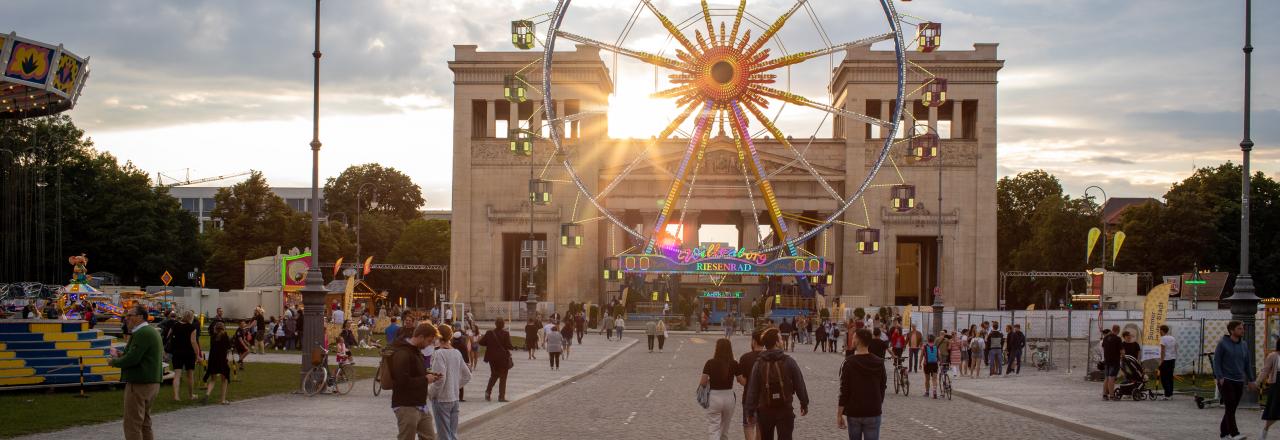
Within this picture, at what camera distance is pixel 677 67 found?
61562mm

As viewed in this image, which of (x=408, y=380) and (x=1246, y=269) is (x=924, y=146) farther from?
(x=408, y=380)

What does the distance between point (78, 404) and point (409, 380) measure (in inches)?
448

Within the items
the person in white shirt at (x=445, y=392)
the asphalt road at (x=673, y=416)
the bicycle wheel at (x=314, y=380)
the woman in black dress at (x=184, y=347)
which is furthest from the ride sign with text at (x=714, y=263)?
the person in white shirt at (x=445, y=392)

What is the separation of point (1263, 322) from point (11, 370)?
1104 inches

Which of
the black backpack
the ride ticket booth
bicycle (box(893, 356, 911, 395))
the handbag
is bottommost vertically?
the ride ticket booth

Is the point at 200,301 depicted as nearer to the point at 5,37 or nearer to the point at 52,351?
the point at 52,351

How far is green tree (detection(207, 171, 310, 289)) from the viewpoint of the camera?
105500 mm

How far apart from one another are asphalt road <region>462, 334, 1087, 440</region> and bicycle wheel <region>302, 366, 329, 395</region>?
4.45m

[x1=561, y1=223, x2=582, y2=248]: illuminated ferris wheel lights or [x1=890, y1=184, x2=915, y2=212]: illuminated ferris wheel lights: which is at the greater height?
[x1=890, y1=184, x2=915, y2=212]: illuminated ferris wheel lights

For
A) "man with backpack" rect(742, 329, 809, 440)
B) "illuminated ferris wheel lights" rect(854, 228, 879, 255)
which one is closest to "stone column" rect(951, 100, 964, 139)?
"illuminated ferris wheel lights" rect(854, 228, 879, 255)

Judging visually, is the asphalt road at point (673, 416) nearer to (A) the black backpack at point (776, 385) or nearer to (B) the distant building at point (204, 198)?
(A) the black backpack at point (776, 385)

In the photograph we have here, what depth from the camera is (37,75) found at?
22109mm

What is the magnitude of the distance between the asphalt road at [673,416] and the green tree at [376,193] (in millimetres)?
105469

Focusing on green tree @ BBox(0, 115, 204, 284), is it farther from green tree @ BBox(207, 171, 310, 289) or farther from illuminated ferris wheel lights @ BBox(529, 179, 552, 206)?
illuminated ferris wheel lights @ BBox(529, 179, 552, 206)
